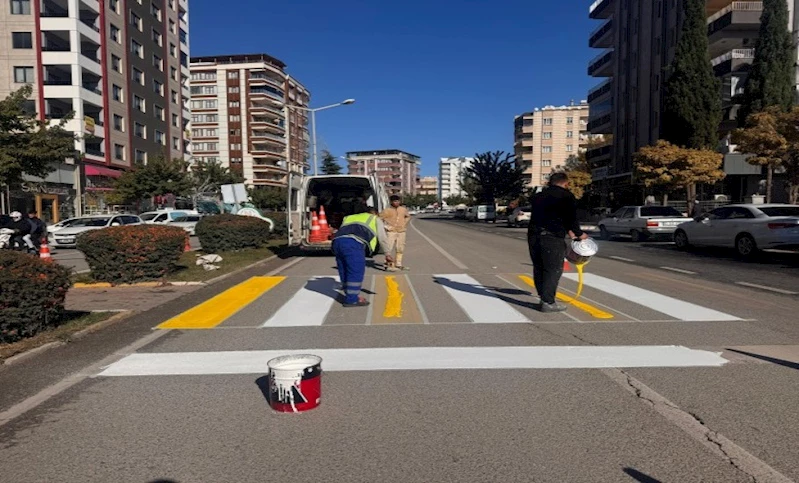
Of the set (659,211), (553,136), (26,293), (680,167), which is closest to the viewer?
(26,293)

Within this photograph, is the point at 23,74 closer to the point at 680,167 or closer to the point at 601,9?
the point at 680,167

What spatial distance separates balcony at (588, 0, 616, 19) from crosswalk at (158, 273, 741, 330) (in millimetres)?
49121

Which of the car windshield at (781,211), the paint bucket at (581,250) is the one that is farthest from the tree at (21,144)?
the car windshield at (781,211)

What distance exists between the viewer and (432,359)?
5.31m

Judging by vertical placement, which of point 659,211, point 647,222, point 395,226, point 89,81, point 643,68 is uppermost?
point 643,68

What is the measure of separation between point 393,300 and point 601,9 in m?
54.0

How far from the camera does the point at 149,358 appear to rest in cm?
556

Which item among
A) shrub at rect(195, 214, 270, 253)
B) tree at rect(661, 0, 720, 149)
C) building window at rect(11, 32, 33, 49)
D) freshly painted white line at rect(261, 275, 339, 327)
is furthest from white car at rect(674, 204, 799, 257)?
building window at rect(11, 32, 33, 49)

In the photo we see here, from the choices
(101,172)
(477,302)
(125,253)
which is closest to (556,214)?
(477,302)

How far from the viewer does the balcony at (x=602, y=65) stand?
173 ft

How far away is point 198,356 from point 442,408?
2.75 metres

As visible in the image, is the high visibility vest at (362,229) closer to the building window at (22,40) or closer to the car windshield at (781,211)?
the car windshield at (781,211)

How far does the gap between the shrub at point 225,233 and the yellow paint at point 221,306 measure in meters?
6.55

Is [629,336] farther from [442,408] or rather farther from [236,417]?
[236,417]
